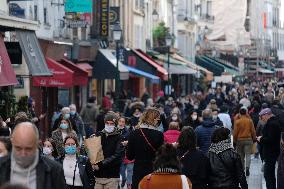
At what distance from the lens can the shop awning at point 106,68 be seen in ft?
120

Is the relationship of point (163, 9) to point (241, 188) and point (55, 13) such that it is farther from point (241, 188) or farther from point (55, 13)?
point (241, 188)

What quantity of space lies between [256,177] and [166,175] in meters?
12.2

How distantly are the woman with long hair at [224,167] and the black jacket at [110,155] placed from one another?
82.0 inches

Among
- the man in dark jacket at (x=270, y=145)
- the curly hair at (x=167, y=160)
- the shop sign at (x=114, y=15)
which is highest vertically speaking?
the shop sign at (x=114, y=15)

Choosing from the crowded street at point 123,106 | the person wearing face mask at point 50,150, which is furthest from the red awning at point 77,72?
the person wearing face mask at point 50,150

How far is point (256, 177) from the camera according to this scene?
21.5 meters

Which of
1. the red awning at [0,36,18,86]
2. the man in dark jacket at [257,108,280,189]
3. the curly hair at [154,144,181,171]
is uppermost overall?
the red awning at [0,36,18,86]

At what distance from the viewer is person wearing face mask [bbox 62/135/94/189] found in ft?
39.4

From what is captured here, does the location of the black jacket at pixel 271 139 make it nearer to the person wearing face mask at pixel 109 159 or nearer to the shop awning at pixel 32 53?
the person wearing face mask at pixel 109 159

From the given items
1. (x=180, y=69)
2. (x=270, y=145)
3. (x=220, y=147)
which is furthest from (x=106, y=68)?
(x=220, y=147)

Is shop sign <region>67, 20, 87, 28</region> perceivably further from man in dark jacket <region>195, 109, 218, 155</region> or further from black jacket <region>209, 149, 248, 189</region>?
black jacket <region>209, 149, 248, 189</region>

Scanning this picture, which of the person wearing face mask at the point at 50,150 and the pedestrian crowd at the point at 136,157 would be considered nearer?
the pedestrian crowd at the point at 136,157

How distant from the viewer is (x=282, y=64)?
361 ft

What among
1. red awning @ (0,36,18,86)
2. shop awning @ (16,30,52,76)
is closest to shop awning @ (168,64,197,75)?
shop awning @ (16,30,52,76)
